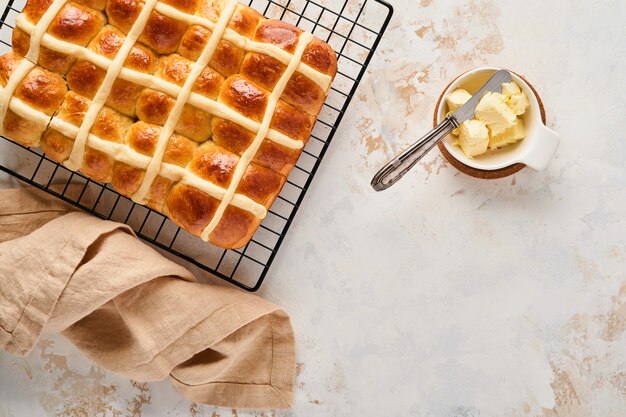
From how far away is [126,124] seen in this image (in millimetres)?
1807

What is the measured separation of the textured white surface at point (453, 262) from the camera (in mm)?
2027

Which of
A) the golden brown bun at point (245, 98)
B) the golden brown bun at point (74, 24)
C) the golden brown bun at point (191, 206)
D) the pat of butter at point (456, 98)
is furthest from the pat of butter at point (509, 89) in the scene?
the golden brown bun at point (74, 24)

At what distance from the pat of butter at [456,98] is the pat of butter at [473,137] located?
0.20ft

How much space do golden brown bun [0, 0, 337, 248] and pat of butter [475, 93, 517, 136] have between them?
0.47m

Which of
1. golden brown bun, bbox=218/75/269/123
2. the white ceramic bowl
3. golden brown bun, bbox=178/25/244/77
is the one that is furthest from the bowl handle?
golden brown bun, bbox=178/25/244/77

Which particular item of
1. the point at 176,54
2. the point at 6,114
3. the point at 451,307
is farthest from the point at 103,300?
the point at 451,307

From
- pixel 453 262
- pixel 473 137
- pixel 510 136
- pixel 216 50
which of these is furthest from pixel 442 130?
pixel 216 50

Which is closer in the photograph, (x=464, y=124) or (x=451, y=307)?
(x=464, y=124)

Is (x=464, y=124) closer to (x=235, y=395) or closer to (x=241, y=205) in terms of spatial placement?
(x=241, y=205)

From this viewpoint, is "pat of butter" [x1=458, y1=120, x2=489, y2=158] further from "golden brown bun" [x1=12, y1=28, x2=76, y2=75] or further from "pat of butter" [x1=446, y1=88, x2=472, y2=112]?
"golden brown bun" [x1=12, y1=28, x2=76, y2=75]

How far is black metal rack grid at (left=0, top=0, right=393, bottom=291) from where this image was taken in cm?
200

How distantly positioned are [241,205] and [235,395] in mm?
687

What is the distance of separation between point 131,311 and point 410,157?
967 millimetres

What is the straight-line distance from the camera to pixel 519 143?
6.27ft
